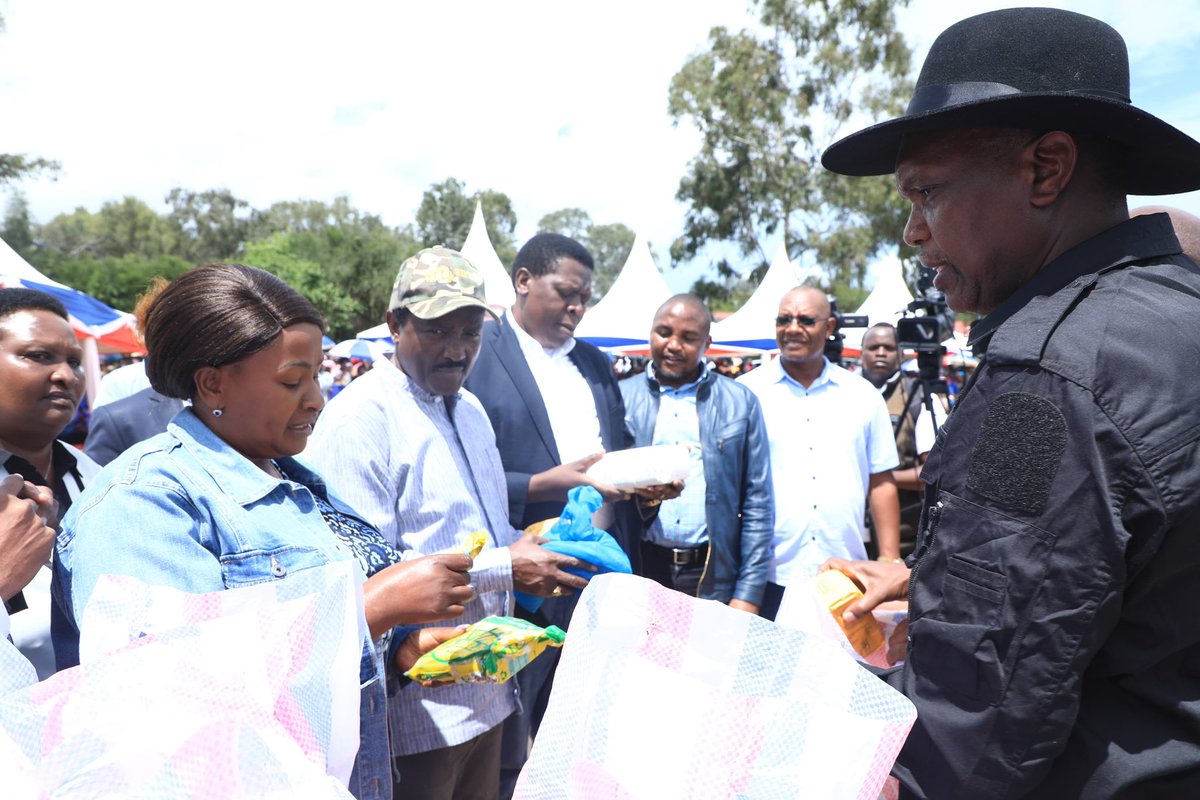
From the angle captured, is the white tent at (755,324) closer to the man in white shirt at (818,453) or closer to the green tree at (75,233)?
the man in white shirt at (818,453)

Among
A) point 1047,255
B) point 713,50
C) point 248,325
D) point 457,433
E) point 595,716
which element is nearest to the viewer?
point 595,716

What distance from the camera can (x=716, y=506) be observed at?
3.66 metres

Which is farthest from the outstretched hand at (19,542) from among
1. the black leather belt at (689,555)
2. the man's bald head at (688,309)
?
the man's bald head at (688,309)

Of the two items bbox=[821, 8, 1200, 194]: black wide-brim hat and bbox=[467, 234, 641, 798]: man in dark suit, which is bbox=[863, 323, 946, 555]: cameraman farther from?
bbox=[821, 8, 1200, 194]: black wide-brim hat

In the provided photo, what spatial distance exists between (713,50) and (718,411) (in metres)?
23.4

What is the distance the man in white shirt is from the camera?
12.7ft

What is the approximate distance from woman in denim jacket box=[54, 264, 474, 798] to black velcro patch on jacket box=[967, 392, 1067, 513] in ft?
3.55

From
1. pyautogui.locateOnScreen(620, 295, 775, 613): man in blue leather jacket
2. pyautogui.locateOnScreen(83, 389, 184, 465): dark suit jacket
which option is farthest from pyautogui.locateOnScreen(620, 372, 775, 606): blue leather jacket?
pyautogui.locateOnScreen(83, 389, 184, 465): dark suit jacket

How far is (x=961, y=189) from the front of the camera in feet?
4.54

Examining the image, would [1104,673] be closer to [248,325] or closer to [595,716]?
[595,716]

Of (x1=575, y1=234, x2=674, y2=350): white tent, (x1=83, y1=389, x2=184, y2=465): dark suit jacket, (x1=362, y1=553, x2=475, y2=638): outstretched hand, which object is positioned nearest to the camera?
(x1=362, y1=553, x2=475, y2=638): outstretched hand

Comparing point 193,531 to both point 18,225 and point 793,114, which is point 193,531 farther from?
point 18,225

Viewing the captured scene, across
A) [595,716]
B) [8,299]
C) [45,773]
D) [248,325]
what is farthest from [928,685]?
[8,299]

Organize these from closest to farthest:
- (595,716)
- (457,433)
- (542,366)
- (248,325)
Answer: (595,716) < (248,325) < (457,433) < (542,366)
